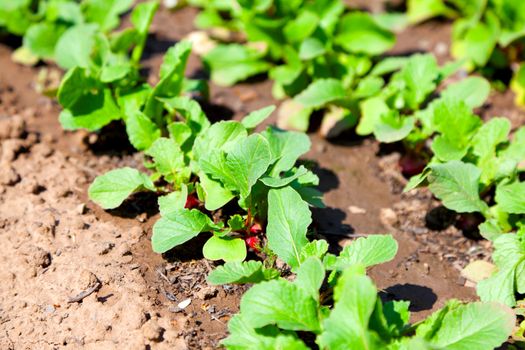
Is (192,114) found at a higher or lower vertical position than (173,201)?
higher

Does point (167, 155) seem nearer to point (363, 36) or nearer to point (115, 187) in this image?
point (115, 187)

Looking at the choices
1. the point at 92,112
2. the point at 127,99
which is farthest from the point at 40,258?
the point at 127,99

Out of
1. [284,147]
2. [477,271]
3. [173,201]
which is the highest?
[284,147]

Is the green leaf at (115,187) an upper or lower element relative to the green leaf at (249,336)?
lower

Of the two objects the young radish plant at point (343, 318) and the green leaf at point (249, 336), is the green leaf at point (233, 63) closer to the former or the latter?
the young radish plant at point (343, 318)

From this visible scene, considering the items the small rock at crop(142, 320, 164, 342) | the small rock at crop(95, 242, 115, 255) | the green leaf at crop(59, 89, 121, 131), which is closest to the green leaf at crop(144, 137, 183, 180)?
the small rock at crop(95, 242, 115, 255)

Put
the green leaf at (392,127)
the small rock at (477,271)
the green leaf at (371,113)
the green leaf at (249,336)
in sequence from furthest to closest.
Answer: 1. the green leaf at (371,113)
2. the green leaf at (392,127)
3. the small rock at (477,271)
4. the green leaf at (249,336)

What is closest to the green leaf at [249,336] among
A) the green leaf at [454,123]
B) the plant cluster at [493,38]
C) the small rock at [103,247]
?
the small rock at [103,247]
